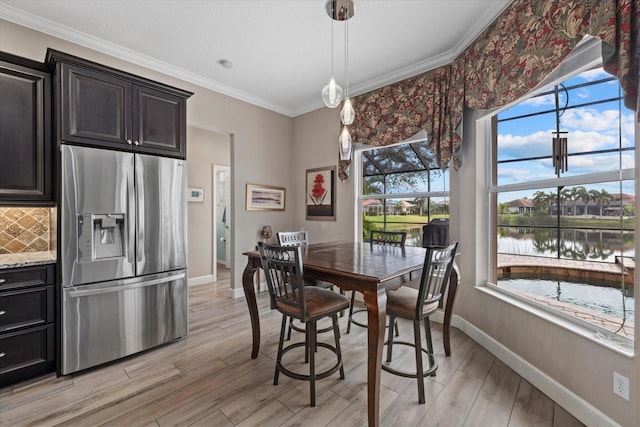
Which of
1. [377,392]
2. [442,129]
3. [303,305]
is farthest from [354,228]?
[377,392]

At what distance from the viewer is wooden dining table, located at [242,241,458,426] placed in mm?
1595

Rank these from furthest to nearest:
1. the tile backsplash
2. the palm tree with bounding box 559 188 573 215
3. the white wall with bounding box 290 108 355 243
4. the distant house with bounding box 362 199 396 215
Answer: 1. the white wall with bounding box 290 108 355 243
2. the distant house with bounding box 362 199 396 215
3. the tile backsplash
4. the palm tree with bounding box 559 188 573 215

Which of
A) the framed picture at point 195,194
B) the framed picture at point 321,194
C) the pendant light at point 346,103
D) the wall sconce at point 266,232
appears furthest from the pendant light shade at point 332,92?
the framed picture at point 195,194

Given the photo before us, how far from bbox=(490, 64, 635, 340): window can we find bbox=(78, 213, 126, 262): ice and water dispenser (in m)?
3.33

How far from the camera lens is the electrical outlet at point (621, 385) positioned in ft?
4.76

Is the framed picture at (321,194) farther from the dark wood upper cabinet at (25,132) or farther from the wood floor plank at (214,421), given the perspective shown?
the dark wood upper cabinet at (25,132)

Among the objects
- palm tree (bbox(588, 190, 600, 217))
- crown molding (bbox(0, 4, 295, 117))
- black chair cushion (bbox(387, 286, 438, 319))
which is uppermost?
crown molding (bbox(0, 4, 295, 117))

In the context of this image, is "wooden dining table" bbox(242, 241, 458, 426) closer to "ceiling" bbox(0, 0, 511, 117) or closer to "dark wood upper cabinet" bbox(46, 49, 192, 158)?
"dark wood upper cabinet" bbox(46, 49, 192, 158)

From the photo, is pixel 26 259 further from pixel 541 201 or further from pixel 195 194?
pixel 541 201

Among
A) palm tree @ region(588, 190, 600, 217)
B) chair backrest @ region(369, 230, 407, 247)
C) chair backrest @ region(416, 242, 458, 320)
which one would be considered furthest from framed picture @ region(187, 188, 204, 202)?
palm tree @ region(588, 190, 600, 217)

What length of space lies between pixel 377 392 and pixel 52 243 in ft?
8.94

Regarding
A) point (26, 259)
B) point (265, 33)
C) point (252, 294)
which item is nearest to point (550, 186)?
point (252, 294)

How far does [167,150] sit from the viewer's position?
2.65 m

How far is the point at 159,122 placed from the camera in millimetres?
2596
